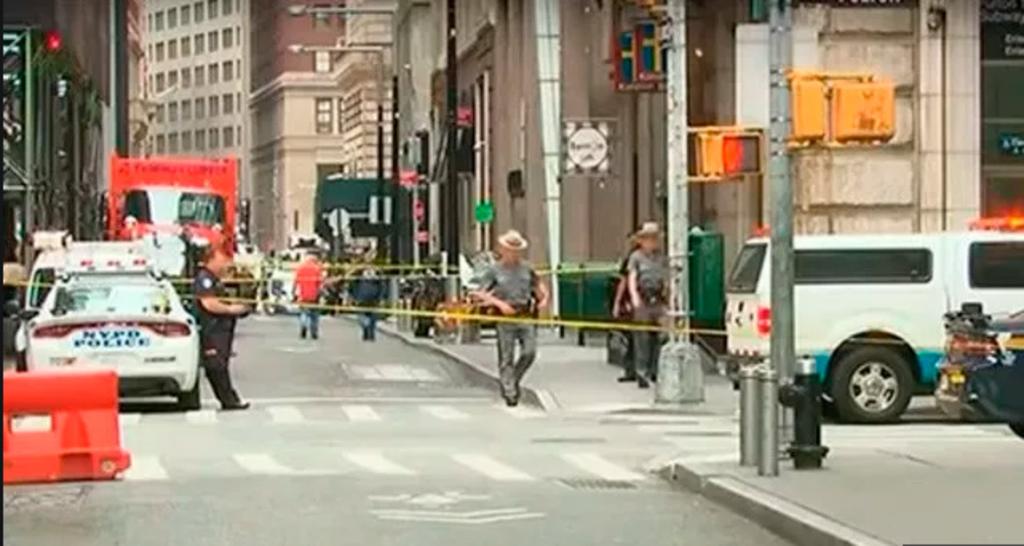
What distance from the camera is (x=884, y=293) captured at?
20.8 m

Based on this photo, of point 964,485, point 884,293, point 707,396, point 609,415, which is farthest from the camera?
point 707,396

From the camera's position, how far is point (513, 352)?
23.8m

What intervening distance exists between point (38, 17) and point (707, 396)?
73.3ft

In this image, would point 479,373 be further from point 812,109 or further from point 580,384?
point 812,109

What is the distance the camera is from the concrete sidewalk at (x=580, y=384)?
2309cm

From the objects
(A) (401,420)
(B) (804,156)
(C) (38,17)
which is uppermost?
(C) (38,17)

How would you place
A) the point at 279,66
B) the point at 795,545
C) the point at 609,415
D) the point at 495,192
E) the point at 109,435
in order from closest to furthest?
the point at 795,545, the point at 109,435, the point at 609,415, the point at 495,192, the point at 279,66

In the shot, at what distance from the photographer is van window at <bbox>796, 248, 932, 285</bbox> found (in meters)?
20.9

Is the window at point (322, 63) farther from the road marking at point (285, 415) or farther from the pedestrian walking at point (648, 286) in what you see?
the road marking at point (285, 415)

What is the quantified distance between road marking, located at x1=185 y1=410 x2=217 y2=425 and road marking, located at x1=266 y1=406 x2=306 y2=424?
0.58 m

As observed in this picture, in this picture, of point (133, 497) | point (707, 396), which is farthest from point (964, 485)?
point (707, 396)

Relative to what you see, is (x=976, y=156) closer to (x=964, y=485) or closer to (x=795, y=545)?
(x=964, y=485)

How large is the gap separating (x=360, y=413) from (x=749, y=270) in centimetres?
438

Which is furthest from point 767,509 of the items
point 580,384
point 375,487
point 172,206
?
point 172,206
